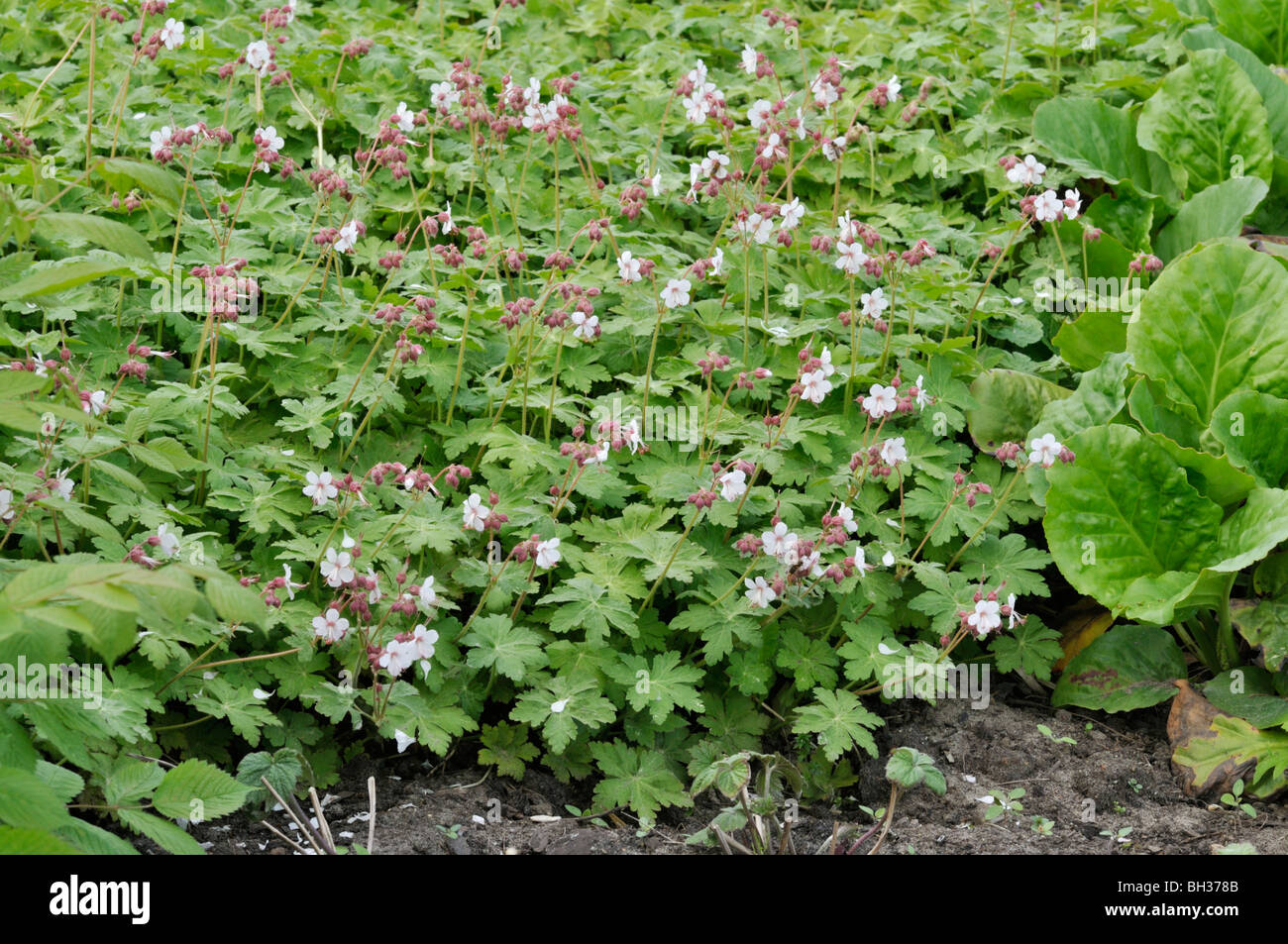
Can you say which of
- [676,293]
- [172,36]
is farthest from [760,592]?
[172,36]

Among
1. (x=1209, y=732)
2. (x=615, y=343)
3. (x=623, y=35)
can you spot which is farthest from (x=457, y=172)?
(x=1209, y=732)

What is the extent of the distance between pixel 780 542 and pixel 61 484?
1765 mm

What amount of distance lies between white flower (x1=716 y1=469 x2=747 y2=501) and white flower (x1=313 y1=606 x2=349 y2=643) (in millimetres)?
1040

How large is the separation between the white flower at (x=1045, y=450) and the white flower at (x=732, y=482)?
825 mm

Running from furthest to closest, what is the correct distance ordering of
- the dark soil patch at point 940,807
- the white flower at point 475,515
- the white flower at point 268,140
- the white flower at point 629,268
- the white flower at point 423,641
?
1. the white flower at point 268,140
2. the white flower at point 629,268
3. the white flower at point 475,515
4. the dark soil patch at point 940,807
5. the white flower at point 423,641

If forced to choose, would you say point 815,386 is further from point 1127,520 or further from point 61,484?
point 61,484

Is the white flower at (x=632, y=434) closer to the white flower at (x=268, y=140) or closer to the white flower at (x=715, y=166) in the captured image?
the white flower at (x=715, y=166)

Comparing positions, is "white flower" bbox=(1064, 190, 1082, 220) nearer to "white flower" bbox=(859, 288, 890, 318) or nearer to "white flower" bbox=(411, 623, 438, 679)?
"white flower" bbox=(859, 288, 890, 318)

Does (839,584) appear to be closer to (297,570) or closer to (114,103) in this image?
(297,570)

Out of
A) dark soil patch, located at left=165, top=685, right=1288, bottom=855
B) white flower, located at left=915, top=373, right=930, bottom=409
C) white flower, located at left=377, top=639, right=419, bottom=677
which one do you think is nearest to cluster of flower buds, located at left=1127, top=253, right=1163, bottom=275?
white flower, located at left=915, top=373, right=930, bottom=409

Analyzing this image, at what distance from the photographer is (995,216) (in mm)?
4945

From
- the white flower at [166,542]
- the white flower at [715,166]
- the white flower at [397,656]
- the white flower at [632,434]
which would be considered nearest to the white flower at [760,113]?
the white flower at [715,166]

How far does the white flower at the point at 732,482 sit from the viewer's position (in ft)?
10.2

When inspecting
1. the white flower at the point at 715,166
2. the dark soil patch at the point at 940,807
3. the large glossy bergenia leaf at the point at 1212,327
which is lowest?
the dark soil patch at the point at 940,807
